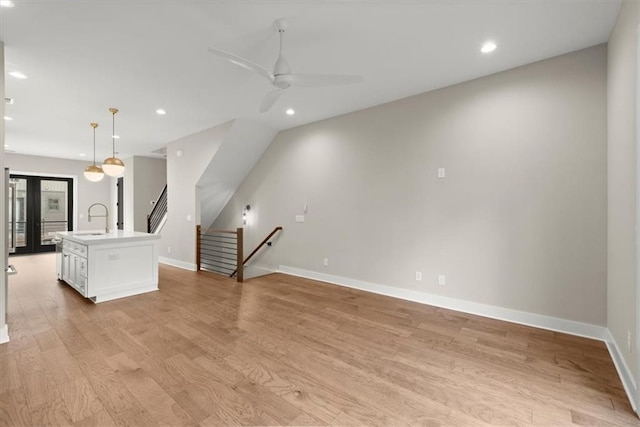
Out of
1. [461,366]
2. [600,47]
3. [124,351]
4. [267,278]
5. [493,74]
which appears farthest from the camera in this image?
[267,278]

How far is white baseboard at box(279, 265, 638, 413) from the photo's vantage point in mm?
2275

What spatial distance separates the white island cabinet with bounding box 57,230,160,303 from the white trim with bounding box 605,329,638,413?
18.0ft

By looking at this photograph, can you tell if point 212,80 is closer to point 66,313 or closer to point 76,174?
point 66,313

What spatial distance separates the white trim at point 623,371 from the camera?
198 centimetres

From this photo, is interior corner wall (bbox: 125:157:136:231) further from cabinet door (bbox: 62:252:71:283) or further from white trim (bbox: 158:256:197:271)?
cabinet door (bbox: 62:252:71:283)

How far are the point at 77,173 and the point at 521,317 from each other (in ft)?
37.8

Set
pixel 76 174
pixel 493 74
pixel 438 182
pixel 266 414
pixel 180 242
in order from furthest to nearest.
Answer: pixel 76 174, pixel 180 242, pixel 438 182, pixel 493 74, pixel 266 414

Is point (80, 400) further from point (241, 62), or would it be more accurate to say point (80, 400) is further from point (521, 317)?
point (521, 317)

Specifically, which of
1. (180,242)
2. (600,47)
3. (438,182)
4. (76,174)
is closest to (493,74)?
(600,47)

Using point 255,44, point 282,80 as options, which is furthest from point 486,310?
point 255,44

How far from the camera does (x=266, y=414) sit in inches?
73.9

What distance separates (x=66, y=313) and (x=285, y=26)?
4.22 metres

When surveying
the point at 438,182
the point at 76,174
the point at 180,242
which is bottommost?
the point at 180,242

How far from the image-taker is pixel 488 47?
2.94m
